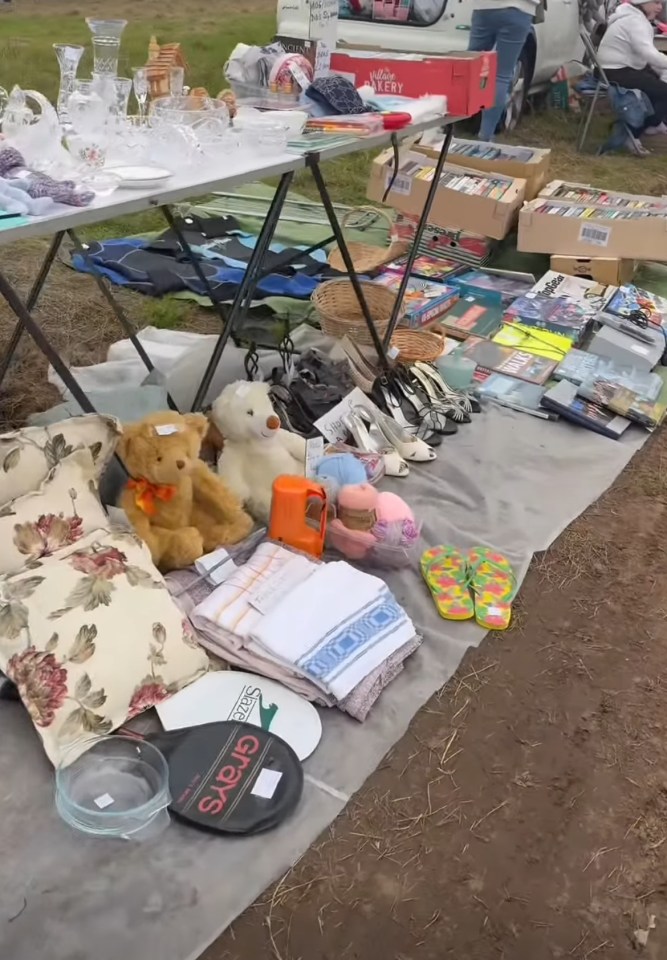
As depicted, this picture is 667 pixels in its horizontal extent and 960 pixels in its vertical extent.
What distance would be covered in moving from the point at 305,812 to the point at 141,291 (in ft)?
9.55

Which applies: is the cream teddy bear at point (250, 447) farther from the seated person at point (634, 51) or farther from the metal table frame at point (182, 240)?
the seated person at point (634, 51)

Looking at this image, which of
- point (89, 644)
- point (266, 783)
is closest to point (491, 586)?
point (266, 783)

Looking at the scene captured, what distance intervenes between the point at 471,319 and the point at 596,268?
779 mm

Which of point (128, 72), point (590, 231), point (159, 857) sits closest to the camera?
point (159, 857)

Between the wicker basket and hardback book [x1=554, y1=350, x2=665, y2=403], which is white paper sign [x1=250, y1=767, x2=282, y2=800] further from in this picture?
the wicker basket

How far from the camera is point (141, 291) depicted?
4059 mm

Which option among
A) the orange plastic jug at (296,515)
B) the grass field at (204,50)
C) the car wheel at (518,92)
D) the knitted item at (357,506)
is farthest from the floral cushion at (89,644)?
the car wheel at (518,92)

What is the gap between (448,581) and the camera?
2381 mm

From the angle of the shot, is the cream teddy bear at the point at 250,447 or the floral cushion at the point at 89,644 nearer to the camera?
the floral cushion at the point at 89,644

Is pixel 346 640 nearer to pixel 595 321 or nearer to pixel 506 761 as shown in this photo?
pixel 506 761

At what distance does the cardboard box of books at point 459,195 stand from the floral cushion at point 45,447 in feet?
8.75

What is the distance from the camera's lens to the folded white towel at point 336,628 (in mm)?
1980

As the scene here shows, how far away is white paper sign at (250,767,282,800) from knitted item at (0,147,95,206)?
127cm

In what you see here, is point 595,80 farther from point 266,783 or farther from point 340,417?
point 266,783
